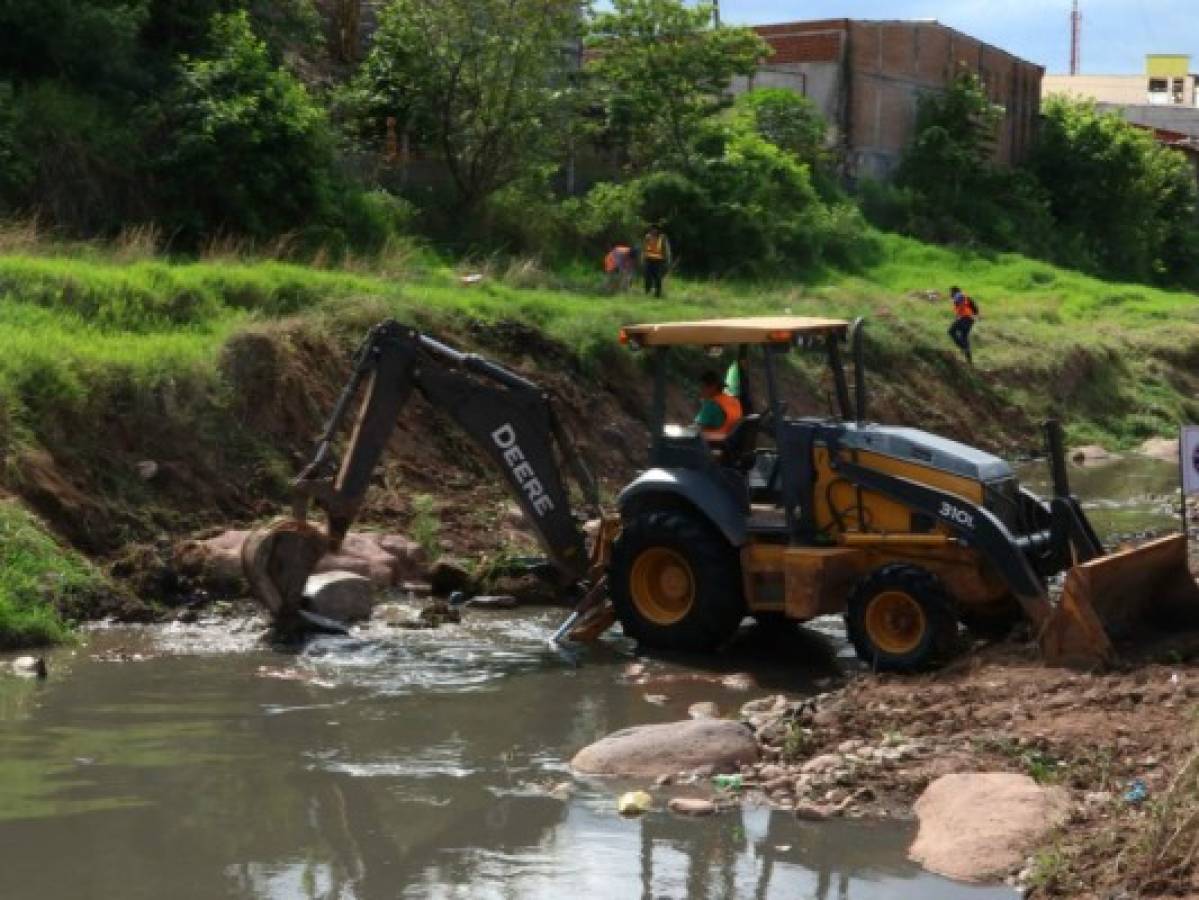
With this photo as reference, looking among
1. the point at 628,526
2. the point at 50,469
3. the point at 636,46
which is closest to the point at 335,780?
the point at 628,526

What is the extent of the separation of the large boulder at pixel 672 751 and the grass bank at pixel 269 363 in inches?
256

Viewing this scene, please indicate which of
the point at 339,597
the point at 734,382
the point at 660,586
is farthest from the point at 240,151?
the point at 660,586

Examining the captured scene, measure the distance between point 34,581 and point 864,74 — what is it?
127 feet

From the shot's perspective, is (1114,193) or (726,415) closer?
(726,415)

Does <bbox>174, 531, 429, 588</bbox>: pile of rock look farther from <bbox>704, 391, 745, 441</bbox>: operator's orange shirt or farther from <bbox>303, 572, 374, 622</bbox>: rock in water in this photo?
<bbox>704, 391, 745, 441</bbox>: operator's orange shirt

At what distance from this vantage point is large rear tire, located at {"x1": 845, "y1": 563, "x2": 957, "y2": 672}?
1265 centimetres

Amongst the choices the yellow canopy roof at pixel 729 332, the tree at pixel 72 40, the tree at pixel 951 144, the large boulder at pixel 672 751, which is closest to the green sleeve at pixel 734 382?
the yellow canopy roof at pixel 729 332

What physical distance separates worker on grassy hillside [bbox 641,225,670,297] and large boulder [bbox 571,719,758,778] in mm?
19328

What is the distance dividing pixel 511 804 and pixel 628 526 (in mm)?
4503

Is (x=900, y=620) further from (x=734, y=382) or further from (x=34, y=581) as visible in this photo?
(x=34, y=581)

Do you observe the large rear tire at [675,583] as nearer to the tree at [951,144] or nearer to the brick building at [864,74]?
the brick building at [864,74]

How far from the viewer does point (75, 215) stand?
2509 cm

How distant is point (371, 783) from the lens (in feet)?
33.8

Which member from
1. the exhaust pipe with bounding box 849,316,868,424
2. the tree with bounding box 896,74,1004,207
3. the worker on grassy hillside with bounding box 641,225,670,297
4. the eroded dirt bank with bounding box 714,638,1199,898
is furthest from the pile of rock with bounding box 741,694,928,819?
the tree with bounding box 896,74,1004,207
